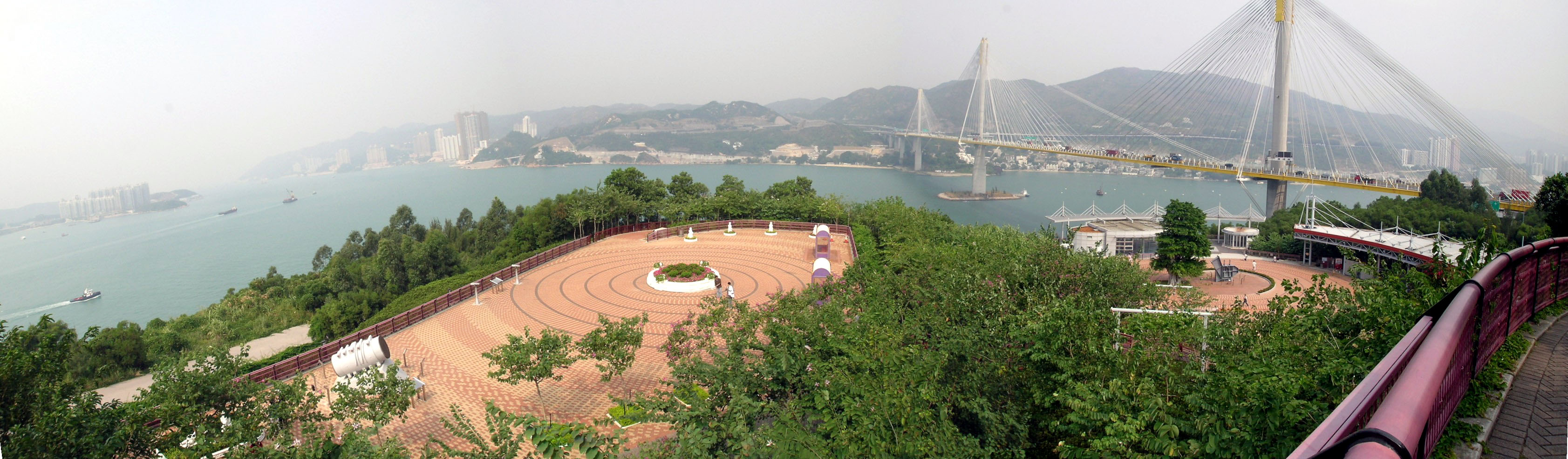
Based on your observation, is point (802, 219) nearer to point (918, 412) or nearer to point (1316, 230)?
point (1316, 230)

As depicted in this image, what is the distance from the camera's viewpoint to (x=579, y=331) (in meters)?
12.1

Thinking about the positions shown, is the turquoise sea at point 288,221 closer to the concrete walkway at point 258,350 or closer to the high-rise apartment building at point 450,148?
the concrete walkway at point 258,350

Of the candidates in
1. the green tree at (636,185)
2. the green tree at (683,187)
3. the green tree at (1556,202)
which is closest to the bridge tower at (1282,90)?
the green tree at (1556,202)

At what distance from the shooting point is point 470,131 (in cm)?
14288

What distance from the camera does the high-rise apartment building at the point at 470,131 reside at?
14175 centimetres

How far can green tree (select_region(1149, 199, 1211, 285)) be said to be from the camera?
63.5 feet

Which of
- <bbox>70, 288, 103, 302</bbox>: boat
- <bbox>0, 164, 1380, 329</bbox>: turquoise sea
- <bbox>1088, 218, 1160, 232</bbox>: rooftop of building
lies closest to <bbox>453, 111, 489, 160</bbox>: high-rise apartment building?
<bbox>0, 164, 1380, 329</bbox>: turquoise sea

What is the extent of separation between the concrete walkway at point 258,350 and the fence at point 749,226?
11193 mm

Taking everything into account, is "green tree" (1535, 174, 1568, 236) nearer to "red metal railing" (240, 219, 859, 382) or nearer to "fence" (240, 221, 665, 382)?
"red metal railing" (240, 219, 859, 382)

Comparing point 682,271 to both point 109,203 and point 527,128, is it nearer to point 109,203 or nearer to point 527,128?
point 109,203

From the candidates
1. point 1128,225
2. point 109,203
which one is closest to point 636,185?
point 1128,225

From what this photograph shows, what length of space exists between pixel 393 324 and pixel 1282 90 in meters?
34.0

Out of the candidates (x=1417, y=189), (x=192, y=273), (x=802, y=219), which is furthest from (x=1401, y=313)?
(x=192, y=273)

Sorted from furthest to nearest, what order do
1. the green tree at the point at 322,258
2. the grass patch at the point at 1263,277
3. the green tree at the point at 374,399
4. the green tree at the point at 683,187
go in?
1. the green tree at the point at 322,258
2. the green tree at the point at 683,187
3. the grass patch at the point at 1263,277
4. the green tree at the point at 374,399
